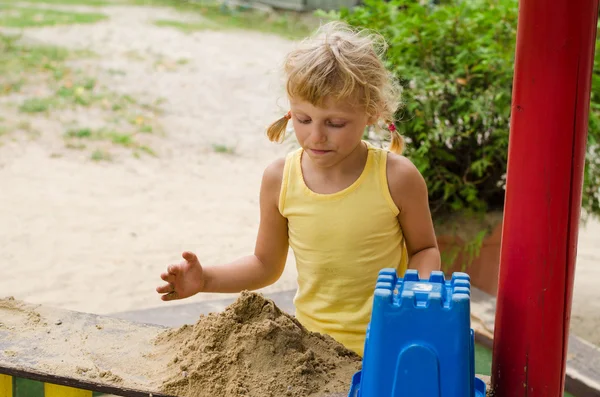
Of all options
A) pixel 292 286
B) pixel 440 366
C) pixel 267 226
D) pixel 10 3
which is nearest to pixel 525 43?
pixel 440 366

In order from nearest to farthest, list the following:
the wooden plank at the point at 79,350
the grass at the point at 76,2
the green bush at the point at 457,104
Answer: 1. the wooden plank at the point at 79,350
2. the green bush at the point at 457,104
3. the grass at the point at 76,2

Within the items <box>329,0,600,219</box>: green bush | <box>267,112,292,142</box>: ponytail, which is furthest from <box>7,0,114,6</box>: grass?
<box>267,112,292,142</box>: ponytail

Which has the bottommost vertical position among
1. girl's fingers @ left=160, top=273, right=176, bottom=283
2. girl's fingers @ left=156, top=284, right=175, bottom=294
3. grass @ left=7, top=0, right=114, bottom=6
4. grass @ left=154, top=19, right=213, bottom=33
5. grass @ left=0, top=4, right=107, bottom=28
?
girl's fingers @ left=156, top=284, right=175, bottom=294

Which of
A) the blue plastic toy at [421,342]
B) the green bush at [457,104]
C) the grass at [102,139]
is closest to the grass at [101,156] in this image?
the grass at [102,139]

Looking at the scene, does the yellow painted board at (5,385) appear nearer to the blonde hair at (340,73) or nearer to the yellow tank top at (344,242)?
the yellow tank top at (344,242)

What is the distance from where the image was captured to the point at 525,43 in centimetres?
166

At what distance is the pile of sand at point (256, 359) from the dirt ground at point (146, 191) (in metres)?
0.92

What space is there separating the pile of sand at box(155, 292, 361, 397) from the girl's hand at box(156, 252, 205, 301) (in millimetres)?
162

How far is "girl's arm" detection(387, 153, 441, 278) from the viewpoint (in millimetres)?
2225

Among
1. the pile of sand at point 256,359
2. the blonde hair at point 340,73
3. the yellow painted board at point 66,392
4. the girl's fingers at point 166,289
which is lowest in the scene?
the yellow painted board at point 66,392

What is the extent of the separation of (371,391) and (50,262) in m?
3.96

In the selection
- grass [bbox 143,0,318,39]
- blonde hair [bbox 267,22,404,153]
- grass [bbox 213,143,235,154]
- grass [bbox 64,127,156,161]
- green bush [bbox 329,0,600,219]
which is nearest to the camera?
blonde hair [bbox 267,22,404,153]

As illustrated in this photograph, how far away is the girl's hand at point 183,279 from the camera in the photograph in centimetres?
214

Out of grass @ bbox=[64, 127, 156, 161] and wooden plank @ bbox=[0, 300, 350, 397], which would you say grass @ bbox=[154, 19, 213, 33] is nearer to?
grass @ bbox=[64, 127, 156, 161]
